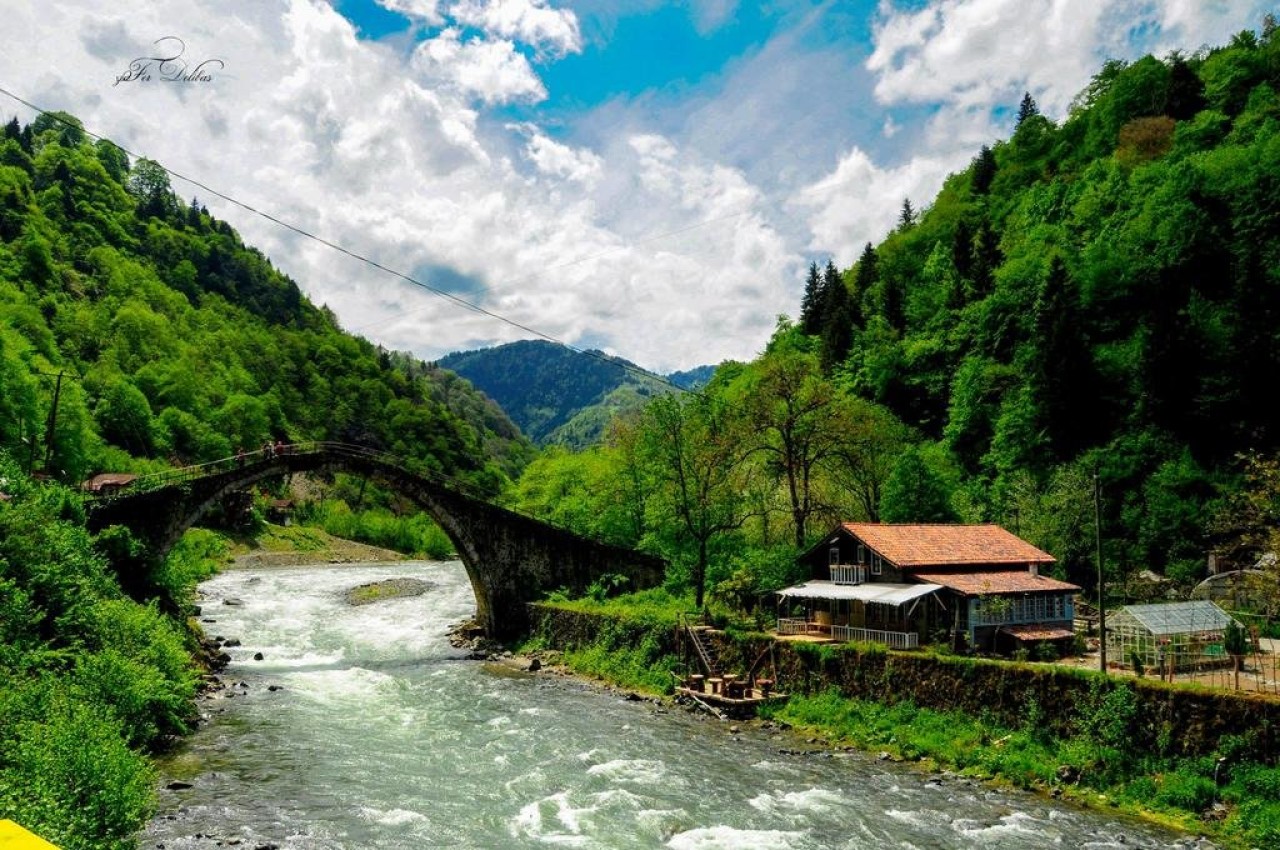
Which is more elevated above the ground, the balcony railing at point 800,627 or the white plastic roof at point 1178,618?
the white plastic roof at point 1178,618

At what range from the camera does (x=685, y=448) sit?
46156 mm

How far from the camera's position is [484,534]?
45188 millimetres

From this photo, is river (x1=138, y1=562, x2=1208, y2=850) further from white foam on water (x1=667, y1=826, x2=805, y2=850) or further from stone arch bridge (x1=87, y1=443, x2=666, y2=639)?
stone arch bridge (x1=87, y1=443, x2=666, y2=639)

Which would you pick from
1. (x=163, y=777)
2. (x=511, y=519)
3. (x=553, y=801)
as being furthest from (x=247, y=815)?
(x=511, y=519)

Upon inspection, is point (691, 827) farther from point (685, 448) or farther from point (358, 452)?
point (358, 452)

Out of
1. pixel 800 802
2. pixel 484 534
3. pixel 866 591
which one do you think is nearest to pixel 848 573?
pixel 866 591

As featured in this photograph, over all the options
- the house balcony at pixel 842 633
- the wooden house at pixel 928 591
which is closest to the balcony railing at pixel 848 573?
the wooden house at pixel 928 591

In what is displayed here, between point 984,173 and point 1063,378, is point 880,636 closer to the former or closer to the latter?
point 1063,378

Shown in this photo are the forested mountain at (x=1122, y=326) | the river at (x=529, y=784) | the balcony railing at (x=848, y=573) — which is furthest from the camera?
the forested mountain at (x=1122, y=326)

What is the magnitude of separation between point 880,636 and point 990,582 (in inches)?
192

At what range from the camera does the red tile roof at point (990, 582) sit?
96.8ft

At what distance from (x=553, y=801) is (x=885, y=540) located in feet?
57.9

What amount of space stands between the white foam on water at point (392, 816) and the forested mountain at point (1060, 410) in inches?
814

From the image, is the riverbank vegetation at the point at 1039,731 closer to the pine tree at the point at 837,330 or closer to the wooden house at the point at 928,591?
the wooden house at the point at 928,591
